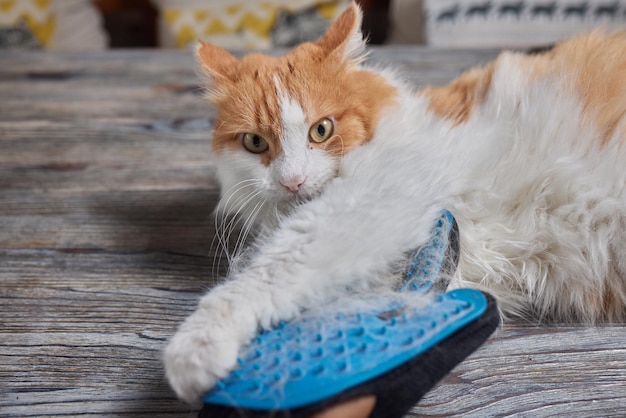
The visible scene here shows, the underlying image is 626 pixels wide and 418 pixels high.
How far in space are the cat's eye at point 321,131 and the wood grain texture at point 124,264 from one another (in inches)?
13.3

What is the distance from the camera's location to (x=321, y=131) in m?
0.92

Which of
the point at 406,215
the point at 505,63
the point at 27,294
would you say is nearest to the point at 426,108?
the point at 505,63

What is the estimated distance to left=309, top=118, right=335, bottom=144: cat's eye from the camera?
Answer: 92cm

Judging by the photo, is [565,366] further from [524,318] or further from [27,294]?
[27,294]

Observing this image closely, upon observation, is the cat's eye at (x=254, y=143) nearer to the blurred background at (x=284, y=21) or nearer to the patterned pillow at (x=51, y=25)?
the blurred background at (x=284, y=21)

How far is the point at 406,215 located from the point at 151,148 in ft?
3.29

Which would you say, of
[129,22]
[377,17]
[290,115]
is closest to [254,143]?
[290,115]

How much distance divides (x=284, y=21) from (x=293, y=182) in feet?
6.48

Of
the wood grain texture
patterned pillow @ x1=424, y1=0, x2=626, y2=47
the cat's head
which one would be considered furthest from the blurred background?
the cat's head

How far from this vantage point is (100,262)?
1.09m

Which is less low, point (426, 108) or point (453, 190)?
point (426, 108)

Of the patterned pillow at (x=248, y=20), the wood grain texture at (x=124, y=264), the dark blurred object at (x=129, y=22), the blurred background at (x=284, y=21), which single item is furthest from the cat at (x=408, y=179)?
the dark blurred object at (x=129, y=22)

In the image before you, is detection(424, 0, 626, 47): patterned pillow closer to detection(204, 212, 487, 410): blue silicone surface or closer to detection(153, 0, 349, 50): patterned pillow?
detection(153, 0, 349, 50): patterned pillow

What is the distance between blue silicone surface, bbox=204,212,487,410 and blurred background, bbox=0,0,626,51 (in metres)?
1.82
